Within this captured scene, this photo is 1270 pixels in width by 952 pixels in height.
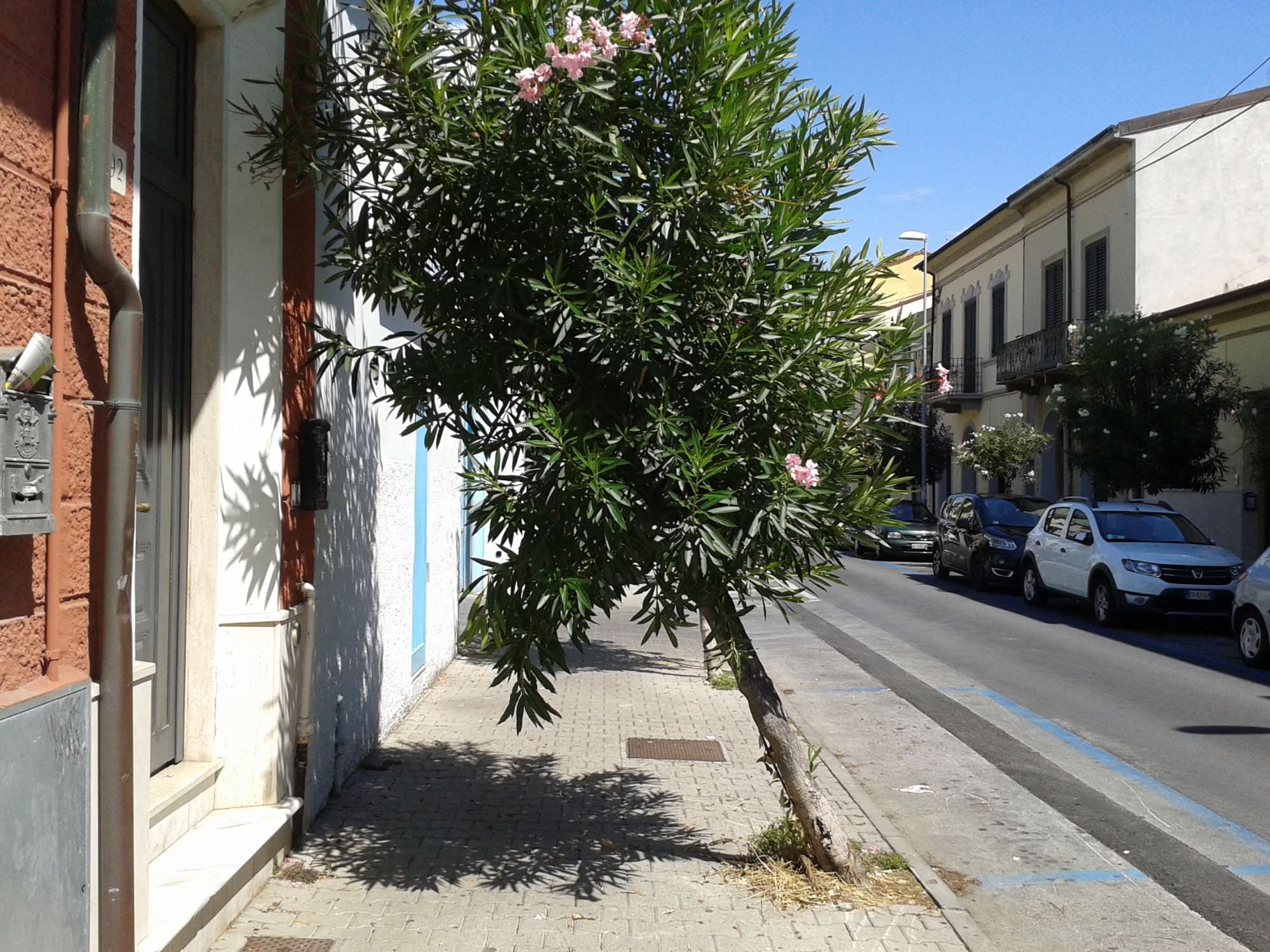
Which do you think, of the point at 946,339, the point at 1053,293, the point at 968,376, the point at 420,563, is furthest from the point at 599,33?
the point at 946,339

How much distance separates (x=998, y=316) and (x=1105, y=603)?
23.2m

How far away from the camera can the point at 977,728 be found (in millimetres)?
9555

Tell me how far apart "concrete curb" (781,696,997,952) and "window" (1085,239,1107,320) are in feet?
81.5

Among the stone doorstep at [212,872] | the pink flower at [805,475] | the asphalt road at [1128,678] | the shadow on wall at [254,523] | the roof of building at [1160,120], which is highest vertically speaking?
the roof of building at [1160,120]

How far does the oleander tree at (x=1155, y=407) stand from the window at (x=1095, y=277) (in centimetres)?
768

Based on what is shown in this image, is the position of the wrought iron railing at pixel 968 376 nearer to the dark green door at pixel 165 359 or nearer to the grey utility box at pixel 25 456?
the dark green door at pixel 165 359

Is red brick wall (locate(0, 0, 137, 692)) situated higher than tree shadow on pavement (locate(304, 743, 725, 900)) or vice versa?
red brick wall (locate(0, 0, 137, 692))

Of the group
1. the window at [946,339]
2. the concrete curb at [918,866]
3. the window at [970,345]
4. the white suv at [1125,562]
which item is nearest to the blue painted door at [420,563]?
the concrete curb at [918,866]

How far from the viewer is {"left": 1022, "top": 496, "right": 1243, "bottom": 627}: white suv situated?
15875 millimetres

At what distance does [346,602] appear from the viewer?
7.09m

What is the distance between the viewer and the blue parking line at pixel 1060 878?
579 centimetres

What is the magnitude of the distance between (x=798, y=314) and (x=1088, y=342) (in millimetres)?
20214

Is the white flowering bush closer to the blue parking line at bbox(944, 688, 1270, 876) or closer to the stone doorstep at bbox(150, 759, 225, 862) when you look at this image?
the blue parking line at bbox(944, 688, 1270, 876)

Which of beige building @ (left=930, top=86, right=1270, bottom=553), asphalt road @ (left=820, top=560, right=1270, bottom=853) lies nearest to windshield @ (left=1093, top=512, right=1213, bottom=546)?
asphalt road @ (left=820, top=560, right=1270, bottom=853)
